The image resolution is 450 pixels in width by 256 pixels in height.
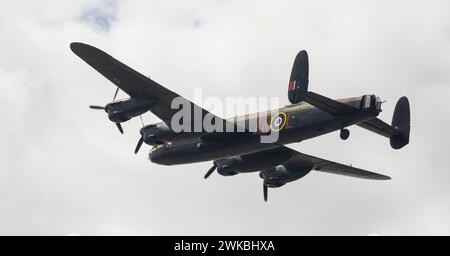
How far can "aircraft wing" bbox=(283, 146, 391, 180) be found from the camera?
51.5 metres

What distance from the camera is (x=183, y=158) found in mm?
47656

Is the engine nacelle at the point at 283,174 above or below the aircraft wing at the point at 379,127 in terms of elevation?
below

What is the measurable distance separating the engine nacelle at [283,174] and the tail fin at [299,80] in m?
12.4

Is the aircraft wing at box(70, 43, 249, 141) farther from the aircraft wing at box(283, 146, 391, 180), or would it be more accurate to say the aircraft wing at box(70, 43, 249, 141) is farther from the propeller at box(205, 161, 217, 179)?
the aircraft wing at box(283, 146, 391, 180)

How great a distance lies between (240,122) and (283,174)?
22.5 ft

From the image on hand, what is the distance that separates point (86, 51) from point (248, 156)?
38.7ft

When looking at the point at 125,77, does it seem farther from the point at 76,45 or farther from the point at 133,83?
the point at 76,45

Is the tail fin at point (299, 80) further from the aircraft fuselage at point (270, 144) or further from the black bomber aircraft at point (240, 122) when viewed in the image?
the aircraft fuselage at point (270, 144)

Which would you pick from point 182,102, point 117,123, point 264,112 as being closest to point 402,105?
point 264,112

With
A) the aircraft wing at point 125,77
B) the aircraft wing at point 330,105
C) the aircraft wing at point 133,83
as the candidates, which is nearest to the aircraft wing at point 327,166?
the aircraft wing at point 133,83

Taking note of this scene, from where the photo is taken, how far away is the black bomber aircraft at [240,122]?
139ft

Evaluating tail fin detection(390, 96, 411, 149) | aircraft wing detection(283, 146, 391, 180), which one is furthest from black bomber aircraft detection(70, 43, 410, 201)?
aircraft wing detection(283, 146, 391, 180)

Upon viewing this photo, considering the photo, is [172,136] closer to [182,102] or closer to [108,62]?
[182,102]

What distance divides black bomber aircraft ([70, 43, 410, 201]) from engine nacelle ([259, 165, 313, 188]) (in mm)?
1011
